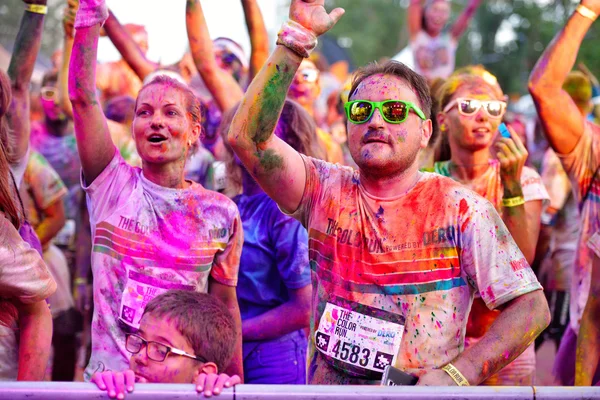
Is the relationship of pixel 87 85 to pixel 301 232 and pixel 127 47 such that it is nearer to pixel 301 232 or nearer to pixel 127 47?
pixel 301 232

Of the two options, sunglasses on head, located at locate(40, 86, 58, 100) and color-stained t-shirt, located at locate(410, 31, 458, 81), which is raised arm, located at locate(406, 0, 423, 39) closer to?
color-stained t-shirt, located at locate(410, 31, 458, 81)

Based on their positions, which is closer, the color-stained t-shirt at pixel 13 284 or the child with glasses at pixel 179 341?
the child with glasses at pixel 179 341

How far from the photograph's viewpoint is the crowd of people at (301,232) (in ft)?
8.64

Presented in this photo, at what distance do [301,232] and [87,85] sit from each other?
1168 millimetres

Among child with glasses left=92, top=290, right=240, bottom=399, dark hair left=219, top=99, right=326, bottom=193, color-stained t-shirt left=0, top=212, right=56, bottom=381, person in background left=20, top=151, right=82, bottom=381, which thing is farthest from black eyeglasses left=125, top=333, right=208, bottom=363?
person in background left=20, top=151, right=82, bottom=381

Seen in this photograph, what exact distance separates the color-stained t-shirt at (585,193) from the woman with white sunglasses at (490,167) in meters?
0.23

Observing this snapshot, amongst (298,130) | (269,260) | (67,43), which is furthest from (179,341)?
(67,43)

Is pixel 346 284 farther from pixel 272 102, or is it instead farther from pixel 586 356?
pixel 586 356

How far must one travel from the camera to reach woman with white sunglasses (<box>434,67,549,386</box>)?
365 cm

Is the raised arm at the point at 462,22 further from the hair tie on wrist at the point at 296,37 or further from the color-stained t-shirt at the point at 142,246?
the hair tie on wrist at the point at 296,37

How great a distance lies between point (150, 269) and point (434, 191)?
112 centimetres

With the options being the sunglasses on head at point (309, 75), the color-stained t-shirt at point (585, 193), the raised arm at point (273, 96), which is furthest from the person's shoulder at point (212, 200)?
the sunglasses on head at point (309, 75)

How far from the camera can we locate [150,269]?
317 cm

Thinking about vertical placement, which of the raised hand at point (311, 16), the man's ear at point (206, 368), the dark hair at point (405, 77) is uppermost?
the raised hand at point (311, 16)
